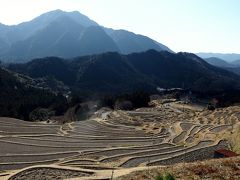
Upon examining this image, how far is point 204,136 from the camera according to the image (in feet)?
243

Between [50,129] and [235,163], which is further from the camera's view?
[50,129]

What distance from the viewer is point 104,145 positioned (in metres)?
66.2

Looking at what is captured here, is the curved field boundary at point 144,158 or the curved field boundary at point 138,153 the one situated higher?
the curved field boundary at point 144,158

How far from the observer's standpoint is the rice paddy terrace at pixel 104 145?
34.8 m

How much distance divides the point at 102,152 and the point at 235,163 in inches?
1267

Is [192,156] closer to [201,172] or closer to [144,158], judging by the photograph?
[144,158]

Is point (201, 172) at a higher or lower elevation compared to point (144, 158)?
higher

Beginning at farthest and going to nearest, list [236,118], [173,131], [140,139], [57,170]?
[236,118], [173,131], [140,139], [57,170]

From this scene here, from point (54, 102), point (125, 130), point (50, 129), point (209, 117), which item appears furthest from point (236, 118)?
point (54, 102)

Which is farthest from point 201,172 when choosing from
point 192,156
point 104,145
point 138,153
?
point 104,145

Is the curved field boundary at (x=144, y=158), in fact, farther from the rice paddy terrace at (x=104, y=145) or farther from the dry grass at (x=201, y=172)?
the dry grass at (x=201, y=172)

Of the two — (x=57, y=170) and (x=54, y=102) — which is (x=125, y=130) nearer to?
(x=57, y=170)

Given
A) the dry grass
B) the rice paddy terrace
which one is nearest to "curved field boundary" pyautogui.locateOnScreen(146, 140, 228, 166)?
the rice paddy terrace

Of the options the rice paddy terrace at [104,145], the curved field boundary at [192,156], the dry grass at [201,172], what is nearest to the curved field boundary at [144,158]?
the rice paddy terrace at [104,145]
